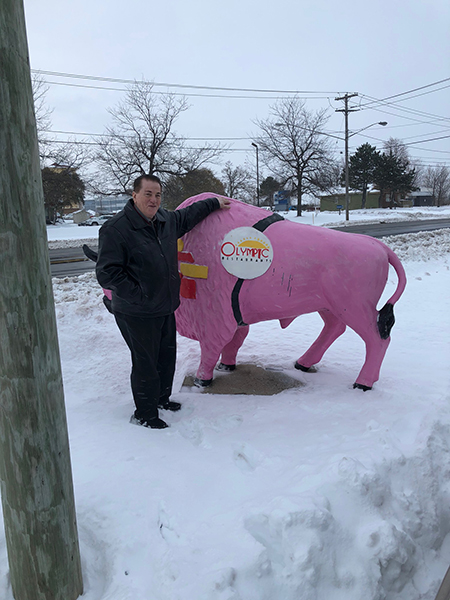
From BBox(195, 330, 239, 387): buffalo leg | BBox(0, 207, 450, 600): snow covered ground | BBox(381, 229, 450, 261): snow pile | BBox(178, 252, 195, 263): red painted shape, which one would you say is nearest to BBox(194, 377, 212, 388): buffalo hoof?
BBox(195, 330, 239, 387): buffalo leg

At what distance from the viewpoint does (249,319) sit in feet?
11.5

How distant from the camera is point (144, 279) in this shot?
2.76m

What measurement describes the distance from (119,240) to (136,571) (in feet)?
5.72

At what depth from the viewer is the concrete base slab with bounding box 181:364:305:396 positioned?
3.63 m

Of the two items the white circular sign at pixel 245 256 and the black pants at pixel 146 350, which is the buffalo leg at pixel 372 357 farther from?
the black pants at pixel 146 350

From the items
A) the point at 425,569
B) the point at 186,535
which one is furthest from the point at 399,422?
the point at 186,535

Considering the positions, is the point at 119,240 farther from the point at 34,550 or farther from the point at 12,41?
the point at 34,550

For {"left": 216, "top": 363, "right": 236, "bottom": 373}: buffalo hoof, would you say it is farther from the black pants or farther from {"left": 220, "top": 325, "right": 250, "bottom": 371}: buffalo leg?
the black pants

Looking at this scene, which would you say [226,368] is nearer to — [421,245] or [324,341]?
[324,341]

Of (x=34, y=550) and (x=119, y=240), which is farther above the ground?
(x=119, y=240)

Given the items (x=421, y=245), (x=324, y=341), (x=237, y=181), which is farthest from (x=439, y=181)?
(x=324, y=341)

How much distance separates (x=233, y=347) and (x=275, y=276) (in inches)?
40.4

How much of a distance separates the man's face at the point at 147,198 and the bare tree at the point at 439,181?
60.4 metres

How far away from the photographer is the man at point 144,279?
8.70 ft
